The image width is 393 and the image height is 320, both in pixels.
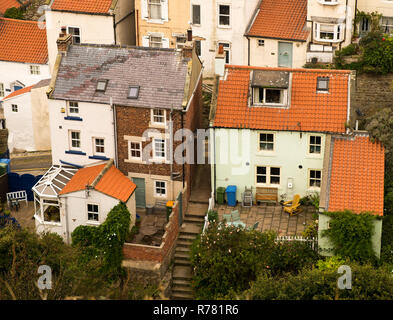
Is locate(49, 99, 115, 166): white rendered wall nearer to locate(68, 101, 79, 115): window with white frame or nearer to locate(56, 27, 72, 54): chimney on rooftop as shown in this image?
locate(68, 101, 79, 115): window with white frame

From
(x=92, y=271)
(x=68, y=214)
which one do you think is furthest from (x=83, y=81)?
(x=92, y=271)

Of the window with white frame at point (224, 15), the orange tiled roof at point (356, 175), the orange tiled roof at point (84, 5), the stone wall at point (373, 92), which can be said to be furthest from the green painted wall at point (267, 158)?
the orange tiled roof at point (84, 5)

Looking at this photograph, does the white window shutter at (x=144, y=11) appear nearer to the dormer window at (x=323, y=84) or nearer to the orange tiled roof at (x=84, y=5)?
the orange tiled roof at (x=84, y=5)

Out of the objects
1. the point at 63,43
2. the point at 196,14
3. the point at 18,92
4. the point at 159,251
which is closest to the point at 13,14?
the point at 18,92

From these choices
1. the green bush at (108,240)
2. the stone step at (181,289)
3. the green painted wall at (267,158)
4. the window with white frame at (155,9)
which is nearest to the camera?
the green bush at (108,240)

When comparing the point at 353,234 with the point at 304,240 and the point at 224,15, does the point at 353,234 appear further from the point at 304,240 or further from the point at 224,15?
the point at 224,15
